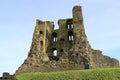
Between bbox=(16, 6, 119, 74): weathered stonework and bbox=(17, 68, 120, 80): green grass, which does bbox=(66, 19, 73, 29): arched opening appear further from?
bbox=(17, 68, 120, 80): green grass

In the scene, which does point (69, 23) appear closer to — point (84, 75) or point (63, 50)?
point (63, 50)

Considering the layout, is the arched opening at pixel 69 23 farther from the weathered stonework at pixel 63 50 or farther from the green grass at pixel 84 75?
the green grass at pixel 84 75

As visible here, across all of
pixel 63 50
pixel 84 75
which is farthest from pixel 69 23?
pixel 84 75

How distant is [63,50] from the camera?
4184cm

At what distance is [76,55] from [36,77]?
9655 millimetres

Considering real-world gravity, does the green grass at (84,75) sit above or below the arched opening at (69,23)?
below

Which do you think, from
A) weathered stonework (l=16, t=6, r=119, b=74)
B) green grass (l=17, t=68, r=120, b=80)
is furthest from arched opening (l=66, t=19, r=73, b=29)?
green grass (l=17, t=68, r=120, b=80)

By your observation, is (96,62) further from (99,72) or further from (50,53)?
(99,72)

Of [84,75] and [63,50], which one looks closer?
[84,75]

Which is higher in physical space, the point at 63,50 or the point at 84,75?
the point at 63,50

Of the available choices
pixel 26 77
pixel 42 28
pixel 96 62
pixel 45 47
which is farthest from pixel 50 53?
pixel 26 77

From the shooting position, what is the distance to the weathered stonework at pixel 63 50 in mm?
37600

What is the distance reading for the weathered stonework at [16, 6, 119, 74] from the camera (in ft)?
123

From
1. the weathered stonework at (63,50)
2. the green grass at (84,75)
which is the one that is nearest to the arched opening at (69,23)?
the weathered stonework at (63,50)
